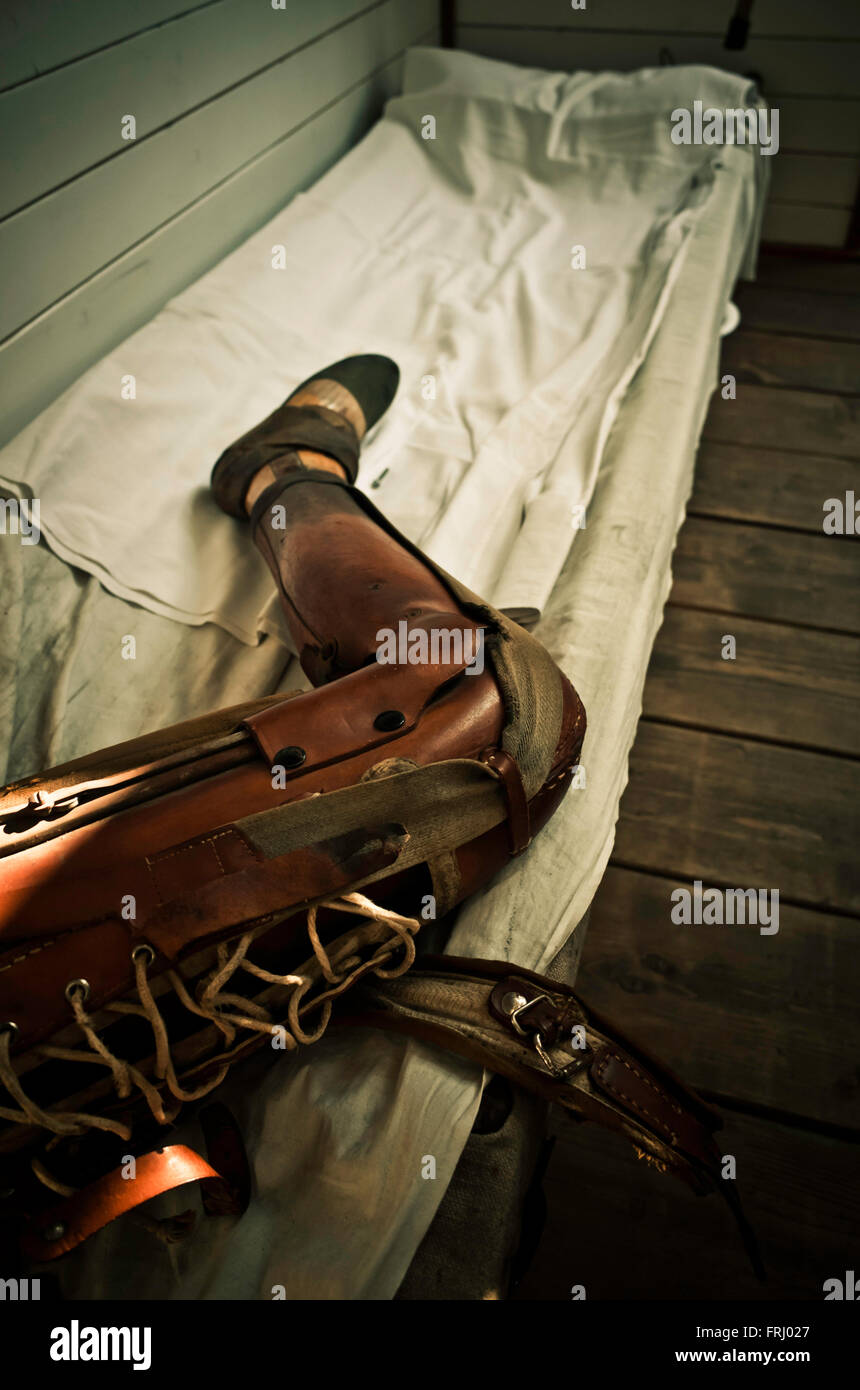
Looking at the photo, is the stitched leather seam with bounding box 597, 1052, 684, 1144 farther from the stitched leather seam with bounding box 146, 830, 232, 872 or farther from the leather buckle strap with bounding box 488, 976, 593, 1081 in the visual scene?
the stitched leather seam with bounding box 146, 830, 232, 872

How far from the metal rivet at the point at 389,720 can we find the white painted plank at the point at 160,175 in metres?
0.83

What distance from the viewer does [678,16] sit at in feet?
7.21

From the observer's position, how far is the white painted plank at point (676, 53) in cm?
216

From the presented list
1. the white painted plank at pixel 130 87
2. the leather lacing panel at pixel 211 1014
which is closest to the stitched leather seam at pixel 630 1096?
the leather lacing panel at pixel 211 1014

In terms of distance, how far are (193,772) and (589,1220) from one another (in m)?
0.58

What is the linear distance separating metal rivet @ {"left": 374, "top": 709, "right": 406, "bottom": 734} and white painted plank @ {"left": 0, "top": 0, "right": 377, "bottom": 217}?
35.3 inches

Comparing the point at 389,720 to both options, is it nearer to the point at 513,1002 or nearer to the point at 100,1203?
the point at 513,1002

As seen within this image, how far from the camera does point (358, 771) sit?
744 millimetres

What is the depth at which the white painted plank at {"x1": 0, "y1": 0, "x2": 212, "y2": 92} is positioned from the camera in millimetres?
1131

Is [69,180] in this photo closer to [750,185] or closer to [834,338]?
[750,185]

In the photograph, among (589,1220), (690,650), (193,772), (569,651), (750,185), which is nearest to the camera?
(193,772)

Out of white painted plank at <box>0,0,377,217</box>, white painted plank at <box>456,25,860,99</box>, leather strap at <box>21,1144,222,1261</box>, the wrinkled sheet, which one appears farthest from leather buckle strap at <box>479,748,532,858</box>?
white painted plank at <box>456,25,860,99</box>

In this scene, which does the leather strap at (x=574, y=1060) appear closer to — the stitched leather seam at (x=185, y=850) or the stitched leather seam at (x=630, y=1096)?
the stitched leather seam at (x=630, y=1096)
